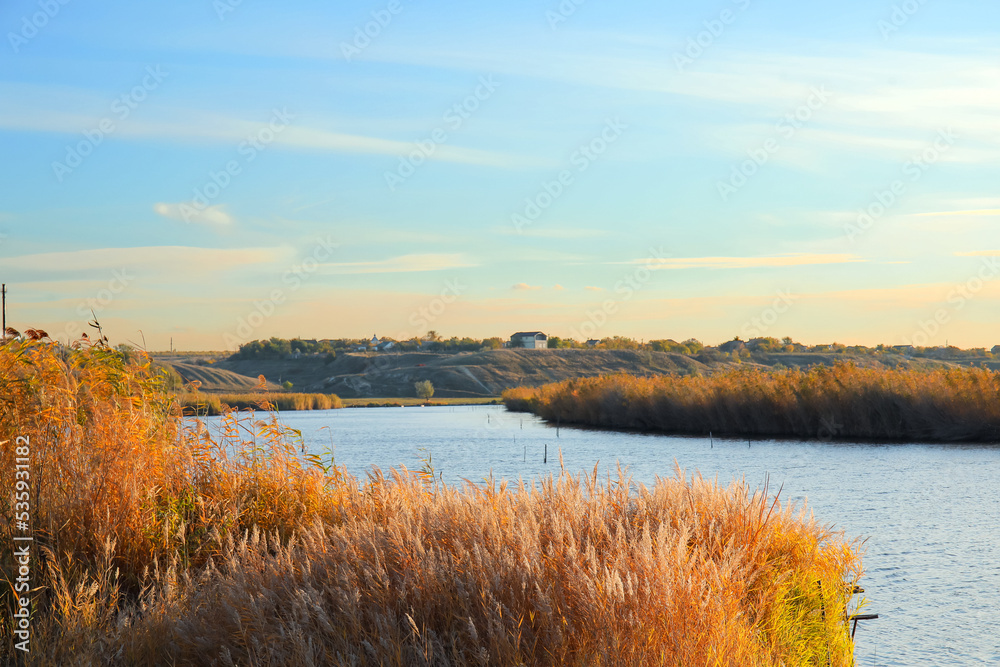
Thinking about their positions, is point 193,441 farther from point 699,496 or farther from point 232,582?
point 699,496

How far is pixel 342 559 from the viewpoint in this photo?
20.4 feet

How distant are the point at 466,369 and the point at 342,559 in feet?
370

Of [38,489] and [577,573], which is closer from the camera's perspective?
[577,573]

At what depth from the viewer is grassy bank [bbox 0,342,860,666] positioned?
16.8ft

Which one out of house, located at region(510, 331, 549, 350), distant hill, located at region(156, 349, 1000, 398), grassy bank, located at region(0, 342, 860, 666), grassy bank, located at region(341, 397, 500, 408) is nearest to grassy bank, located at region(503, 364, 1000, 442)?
grassy bank, located at region(0, 342, 860, 666)

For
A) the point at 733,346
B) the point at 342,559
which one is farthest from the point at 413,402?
the point at 342,559

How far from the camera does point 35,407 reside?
8523 millimetres

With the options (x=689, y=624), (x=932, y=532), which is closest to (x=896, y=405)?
(x=932, y=532)

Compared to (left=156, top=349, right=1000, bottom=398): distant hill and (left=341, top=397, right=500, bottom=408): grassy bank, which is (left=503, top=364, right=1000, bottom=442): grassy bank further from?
(left=156, top=349, right=1000, bottom=398): distant hill

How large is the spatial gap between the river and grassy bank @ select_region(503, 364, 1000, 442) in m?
2.93

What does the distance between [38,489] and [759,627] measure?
259 inches

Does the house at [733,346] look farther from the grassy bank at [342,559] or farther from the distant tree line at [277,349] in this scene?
the grassy bank at [342,559]

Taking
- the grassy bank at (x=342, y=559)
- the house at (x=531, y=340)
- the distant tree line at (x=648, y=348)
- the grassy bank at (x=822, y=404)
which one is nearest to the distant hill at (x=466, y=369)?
the distant tree line at (x=648, y=348)

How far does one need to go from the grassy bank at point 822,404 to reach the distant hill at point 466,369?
184ft
